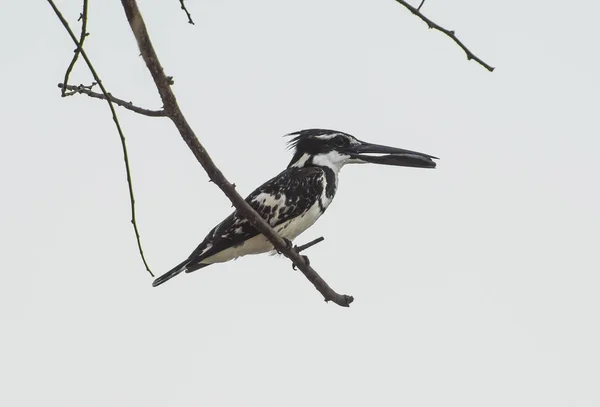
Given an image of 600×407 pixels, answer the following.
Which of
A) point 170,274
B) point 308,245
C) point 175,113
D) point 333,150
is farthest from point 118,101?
point 333,150

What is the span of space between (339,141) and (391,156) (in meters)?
0.60

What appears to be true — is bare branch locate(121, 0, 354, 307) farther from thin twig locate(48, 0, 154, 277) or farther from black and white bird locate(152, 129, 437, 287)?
black and white bird locate(152, 129, 437, 287)

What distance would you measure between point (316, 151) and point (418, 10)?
4551 mm

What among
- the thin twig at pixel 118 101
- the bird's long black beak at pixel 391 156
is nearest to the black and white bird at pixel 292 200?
the bird's long black beak at pixel 391 156

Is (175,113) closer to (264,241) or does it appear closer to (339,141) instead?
(264,241)

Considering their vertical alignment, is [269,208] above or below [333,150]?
below

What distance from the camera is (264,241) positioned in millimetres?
6539

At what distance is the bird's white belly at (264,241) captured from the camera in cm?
658

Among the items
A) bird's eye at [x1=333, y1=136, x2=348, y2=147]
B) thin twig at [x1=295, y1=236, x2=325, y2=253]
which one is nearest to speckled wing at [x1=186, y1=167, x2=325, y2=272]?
bird's eye at [x1=333, y1=136, x2=348, y2=147]

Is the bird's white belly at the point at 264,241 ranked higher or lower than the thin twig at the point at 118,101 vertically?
higher

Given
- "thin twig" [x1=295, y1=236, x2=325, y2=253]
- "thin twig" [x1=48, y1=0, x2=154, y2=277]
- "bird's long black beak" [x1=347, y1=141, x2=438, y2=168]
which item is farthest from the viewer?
"bird's long black beak" [x1=347, y1=141, x2=438, y2=168]

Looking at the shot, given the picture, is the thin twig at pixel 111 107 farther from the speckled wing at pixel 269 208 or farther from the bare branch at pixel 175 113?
the speckled wing at pixel 269 208

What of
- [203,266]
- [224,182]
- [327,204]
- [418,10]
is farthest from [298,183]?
[418,10]

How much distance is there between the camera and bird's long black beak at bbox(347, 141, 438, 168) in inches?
253
